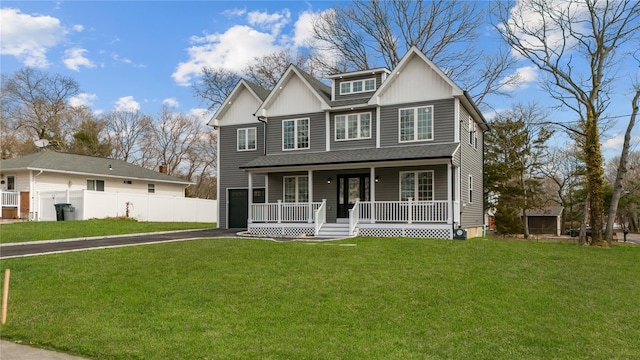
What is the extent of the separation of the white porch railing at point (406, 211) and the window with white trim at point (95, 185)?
19932mm

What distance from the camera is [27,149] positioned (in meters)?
41.7

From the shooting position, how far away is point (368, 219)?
18234 millimetres

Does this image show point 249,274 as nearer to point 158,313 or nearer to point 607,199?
point 158,313

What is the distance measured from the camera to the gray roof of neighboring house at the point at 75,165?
26469 mm

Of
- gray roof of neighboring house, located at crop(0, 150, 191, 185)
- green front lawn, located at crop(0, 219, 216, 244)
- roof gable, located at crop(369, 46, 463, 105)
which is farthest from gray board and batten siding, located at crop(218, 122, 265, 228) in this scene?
gray roof of neighboring house, located at crop(0, 150, 191, 185)

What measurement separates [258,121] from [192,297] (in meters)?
16.2

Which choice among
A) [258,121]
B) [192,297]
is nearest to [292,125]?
[258,121]

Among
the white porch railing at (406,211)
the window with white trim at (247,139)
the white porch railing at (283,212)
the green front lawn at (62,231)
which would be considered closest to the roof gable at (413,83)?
the white porch railing at (406,211)

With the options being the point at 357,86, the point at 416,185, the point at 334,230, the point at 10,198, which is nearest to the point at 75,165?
the point at 10,198

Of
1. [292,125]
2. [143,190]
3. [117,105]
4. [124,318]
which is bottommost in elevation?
[124,318]

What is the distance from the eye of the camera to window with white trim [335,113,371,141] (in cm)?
1972

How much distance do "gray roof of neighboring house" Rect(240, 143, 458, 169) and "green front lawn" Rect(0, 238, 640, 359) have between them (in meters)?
6.17

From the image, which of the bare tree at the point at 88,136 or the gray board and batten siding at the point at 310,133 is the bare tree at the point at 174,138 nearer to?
the bare tree at the point at 88,136

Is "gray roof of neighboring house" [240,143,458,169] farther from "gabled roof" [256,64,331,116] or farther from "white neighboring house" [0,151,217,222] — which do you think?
"white neighboring house" [0,151,217,222]
